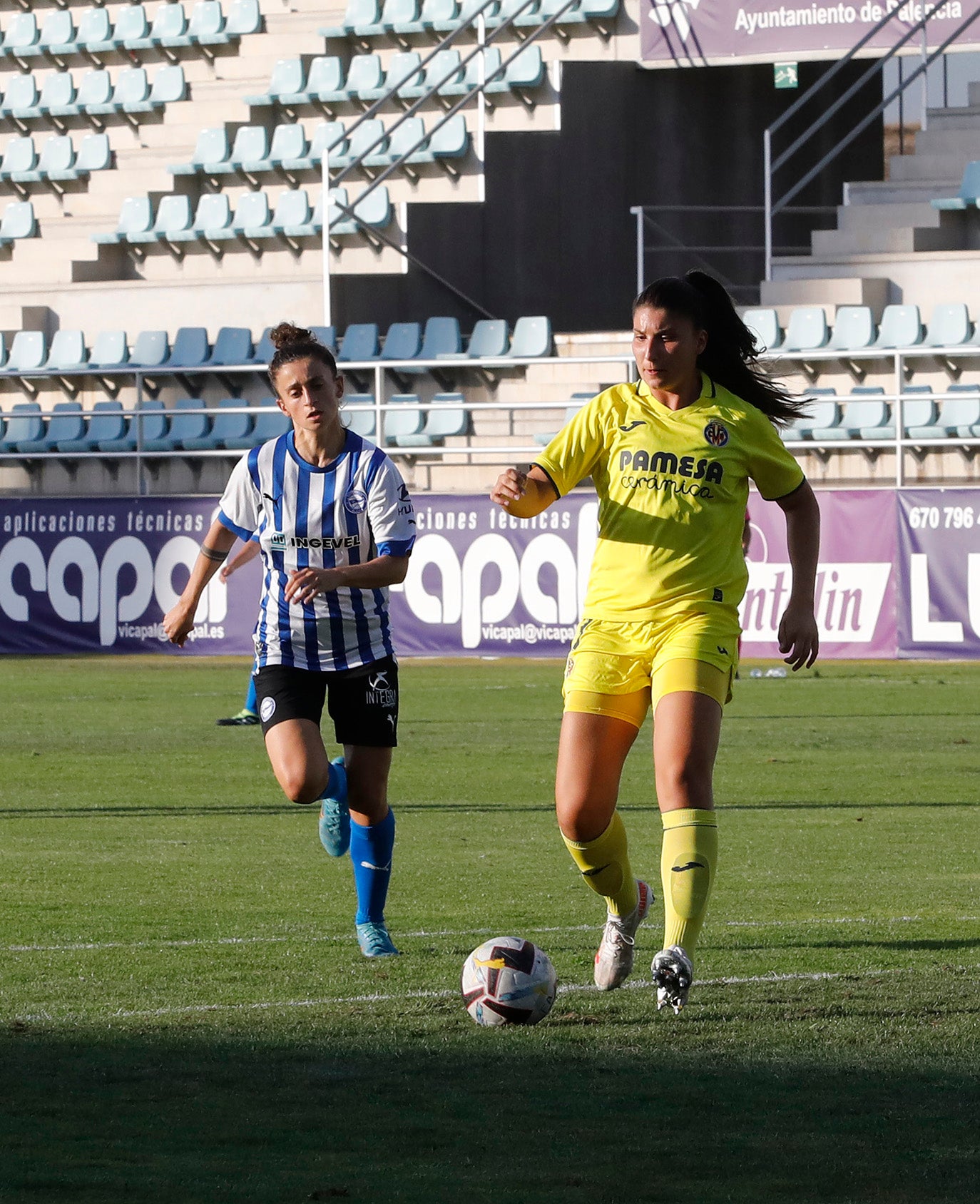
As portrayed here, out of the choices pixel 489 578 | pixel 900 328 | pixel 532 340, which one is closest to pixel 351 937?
pixel 489 578

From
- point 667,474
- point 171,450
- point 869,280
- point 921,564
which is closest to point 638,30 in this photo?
point 869,280

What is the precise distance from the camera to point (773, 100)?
28250mm

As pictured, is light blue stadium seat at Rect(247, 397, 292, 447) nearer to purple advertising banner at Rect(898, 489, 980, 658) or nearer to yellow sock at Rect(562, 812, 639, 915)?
purple advertising banner at Rect(898, 489, 980, 658)

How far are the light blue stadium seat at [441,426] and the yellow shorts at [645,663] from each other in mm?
16793

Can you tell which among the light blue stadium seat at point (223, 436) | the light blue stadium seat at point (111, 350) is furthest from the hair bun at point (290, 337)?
the light blue stadium seat at point (111, 350)

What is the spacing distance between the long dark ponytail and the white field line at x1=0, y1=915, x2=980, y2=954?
1864 millimetres

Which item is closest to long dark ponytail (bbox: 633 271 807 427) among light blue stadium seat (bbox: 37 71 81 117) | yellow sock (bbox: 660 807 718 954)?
yellow sock (bbox: 660 807 718 954)

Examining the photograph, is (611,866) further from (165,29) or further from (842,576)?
(165,29)

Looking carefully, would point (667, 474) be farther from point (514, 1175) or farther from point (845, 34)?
point (845, 34)

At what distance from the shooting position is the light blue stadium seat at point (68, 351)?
25.9 m

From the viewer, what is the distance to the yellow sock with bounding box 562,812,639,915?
5.79 m

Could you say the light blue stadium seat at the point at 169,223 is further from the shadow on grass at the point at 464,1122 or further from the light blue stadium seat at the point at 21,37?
the shadow on grass at the point at 464,1122

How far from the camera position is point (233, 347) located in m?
24.5

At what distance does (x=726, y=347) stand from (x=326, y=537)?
143cm
